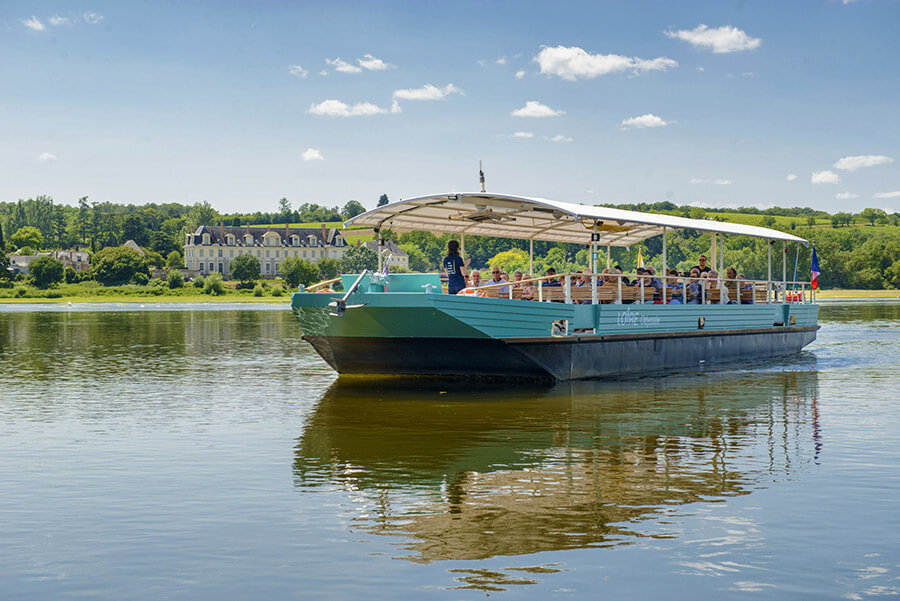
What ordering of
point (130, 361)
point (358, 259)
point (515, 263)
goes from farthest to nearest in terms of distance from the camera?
point (358, 259) → point (515, 263) → point (130, 361)

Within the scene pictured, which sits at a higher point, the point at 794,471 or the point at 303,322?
the point at 303,322

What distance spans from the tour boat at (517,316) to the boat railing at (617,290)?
0.14ft

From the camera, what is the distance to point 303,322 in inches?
752

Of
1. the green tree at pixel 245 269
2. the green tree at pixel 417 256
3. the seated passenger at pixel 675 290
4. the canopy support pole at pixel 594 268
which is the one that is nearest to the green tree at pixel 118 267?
the green tree at pixel 245 269

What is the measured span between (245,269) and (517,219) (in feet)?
458

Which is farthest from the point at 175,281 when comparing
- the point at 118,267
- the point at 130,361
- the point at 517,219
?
the point at 517,219

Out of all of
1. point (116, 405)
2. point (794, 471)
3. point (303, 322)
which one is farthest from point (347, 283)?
point (794, 471)

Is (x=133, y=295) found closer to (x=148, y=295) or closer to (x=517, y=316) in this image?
(x=148, y=295)

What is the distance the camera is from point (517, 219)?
22.5 meters

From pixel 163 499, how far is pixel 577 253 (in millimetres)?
20935

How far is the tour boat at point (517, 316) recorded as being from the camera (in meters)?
17.8

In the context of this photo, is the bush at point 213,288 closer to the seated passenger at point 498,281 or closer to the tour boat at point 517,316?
the tour boat at point 517,316

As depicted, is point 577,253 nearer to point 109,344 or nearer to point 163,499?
point 109,344

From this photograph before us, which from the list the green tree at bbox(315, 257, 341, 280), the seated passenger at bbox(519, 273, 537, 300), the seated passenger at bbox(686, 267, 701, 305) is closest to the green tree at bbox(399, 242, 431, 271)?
the green tree at bbox(315, 257, 341, 280)
